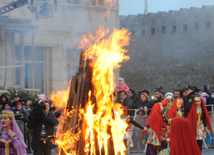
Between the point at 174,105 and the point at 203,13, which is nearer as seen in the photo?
the point at 174,105

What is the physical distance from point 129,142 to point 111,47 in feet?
16.1

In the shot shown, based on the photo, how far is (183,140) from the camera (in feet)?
17.6

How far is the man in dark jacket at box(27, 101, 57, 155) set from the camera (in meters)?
8.44

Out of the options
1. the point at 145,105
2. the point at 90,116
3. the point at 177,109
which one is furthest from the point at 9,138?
the point at 145,105

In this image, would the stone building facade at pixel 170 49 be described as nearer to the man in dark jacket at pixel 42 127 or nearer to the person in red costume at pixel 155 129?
the person in red costume at pixel 155 129

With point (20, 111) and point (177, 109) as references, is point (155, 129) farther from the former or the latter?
point (20, 111)

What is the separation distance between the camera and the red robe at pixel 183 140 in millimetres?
5375

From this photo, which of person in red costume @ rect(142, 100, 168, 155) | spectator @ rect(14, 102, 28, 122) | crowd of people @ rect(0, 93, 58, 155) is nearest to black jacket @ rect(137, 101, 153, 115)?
person in red costume @ rect(142, 100, 168, 155)

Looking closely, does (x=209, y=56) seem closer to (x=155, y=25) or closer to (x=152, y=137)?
(x=155, y=25)

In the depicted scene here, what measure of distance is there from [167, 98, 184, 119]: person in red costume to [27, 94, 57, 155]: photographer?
3.61 metres

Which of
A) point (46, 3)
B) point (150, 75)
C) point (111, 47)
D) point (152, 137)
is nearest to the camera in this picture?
point (111, 47)

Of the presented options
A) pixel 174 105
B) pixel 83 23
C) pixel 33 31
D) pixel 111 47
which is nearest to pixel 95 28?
pixel 83 23

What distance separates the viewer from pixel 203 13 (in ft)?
108

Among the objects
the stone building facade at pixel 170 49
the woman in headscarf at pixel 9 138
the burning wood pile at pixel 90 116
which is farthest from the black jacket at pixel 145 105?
the stone building facade at pixel 170 49
